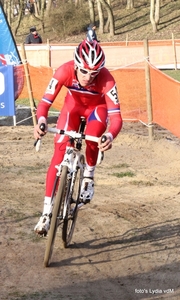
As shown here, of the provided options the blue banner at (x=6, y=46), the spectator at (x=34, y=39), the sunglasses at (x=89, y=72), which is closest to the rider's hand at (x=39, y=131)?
the sunglasses at (x=89, y=72)

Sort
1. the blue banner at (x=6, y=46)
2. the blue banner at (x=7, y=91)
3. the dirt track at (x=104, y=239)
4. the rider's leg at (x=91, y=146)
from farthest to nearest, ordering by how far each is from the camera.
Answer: the blue banner at (x=6, y=46) → the blue banner at (x=7, y=91) → the rider's leg at (x=91, y=146) → the dirt track at (x=104, y=239)

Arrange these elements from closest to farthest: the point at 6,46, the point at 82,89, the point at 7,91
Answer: the point at 82,89 < the point at 7,91 < the point at 6,46

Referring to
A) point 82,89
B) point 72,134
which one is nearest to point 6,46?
point 82,89

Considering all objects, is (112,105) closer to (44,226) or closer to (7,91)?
(44,226)

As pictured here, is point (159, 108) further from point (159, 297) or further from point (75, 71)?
point (159, 297)

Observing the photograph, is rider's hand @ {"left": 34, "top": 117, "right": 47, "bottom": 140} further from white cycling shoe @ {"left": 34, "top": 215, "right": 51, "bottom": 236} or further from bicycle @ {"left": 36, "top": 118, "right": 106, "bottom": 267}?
white cycling shoe @ {"left": 34, "top": 215, "right": 51, "bottom": 236}

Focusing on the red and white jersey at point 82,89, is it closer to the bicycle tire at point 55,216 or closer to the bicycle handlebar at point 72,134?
the bicycle handlebar at point 72,134

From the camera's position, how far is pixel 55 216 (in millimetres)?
5773

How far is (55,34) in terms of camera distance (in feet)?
195

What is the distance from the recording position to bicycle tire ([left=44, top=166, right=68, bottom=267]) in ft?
18.8

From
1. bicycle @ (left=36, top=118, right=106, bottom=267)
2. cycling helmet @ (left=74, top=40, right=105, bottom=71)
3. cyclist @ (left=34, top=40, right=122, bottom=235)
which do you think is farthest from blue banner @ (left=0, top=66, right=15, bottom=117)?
cycling helmet @ (left=74, top=40, right=105, bottom=71)

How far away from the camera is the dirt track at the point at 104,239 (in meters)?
5.46

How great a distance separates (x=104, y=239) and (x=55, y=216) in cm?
119

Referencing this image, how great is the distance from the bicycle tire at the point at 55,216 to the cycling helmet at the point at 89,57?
37.0 inches
